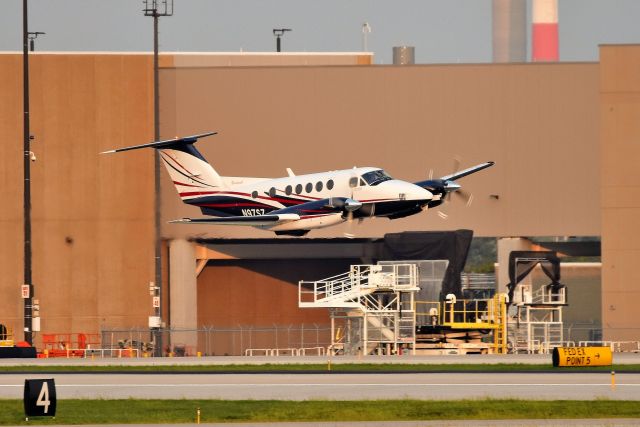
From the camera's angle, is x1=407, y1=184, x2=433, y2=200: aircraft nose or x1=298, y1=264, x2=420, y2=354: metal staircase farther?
x1=298, y1=264, x2=420, y2=354: metal staircase

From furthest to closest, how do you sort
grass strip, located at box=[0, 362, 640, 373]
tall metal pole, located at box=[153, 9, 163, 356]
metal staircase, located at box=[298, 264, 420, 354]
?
tall metal pole, located at box=[153, 9, 163, 356], metal staircase, located at box=[298, 264, 420, 354], grass strip, located at box=[0, 362, 640, 373]

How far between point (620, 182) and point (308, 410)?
4548 cm

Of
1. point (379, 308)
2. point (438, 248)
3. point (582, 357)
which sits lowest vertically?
point (582, 357)

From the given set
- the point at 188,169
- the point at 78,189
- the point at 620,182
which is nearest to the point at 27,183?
the point at 188,169

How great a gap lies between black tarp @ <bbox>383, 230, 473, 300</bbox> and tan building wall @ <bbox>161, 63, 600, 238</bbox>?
292cm

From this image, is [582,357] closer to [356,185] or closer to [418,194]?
[418,194]

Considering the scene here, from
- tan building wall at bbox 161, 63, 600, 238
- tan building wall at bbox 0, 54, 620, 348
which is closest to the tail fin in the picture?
tan building wall at bbox 161, 63, 600, 238

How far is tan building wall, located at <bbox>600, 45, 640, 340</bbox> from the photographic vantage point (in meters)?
77.5

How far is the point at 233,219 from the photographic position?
6325 centimetres

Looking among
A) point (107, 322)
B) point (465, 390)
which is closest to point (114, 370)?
point (465, 390)

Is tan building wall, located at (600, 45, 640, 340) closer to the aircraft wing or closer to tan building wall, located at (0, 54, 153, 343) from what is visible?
the aircraft wing

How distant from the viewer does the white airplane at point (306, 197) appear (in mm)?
61375

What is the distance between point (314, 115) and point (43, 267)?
59.3ft

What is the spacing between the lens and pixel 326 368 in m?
53.4
